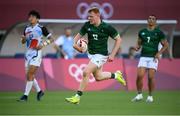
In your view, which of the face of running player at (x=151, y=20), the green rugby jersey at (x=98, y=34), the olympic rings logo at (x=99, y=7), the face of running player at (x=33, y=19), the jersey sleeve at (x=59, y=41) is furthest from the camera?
the olympic rings logo at (x=99, y=7)

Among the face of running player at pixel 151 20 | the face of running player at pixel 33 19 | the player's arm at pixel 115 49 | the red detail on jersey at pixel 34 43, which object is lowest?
the player's arm at pixel 115 49

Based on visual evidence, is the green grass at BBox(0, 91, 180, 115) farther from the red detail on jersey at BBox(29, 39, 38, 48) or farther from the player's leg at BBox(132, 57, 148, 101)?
the red detail on jersey at BBox(29, 39, 38, 48)

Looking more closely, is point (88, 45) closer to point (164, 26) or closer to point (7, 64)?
point (7, 64)

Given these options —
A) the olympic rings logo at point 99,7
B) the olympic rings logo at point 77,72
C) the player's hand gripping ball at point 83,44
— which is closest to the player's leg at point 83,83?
the player's hand gripping ball at point 83,44

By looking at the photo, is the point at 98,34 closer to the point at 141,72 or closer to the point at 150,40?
the point at 141,72

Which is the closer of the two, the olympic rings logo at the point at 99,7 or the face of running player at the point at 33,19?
the face of running player at the point at 33,19

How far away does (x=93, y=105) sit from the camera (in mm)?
21734

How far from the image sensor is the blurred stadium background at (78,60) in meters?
22.3

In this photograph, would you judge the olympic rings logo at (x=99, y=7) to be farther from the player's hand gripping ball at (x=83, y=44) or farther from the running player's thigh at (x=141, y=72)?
the player's hand gripping ball at (x=83, y=44)

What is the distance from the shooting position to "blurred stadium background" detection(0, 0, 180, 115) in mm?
22319

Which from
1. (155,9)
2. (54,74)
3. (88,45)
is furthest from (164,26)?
(88,45)

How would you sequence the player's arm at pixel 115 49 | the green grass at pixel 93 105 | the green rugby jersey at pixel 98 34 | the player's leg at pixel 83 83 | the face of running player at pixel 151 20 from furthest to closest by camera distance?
the face of running player at pixel 151 20 < the green rugby jersey at pixel 98 34 < the player's arm at pixel 115 49 < the player's leg at pixel 83 83 < the green grass at pixel 93 105

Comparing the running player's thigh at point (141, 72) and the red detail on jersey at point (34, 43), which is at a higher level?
the red detail on jersey at point (34, 43)

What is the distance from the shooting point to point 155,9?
3634 cm
